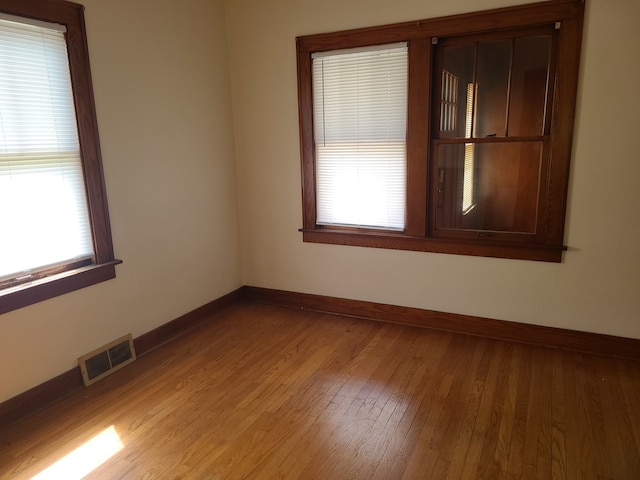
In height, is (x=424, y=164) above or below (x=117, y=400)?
above

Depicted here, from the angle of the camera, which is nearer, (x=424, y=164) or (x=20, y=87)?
(x=20, y=87)

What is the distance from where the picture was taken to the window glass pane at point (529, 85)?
2.90m

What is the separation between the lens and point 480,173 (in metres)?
3.20

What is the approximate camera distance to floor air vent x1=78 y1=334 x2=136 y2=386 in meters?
2.79

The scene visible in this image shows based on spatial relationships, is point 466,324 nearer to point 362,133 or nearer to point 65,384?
point 362,133

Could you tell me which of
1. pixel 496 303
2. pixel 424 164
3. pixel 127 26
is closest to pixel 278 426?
pixel 496 303

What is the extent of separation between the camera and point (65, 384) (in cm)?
269

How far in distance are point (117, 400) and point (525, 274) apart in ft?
9.07

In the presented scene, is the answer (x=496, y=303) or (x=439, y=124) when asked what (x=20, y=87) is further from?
(x=496, y=303)

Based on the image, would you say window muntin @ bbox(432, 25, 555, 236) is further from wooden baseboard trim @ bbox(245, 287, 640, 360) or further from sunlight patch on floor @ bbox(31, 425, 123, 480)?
sunlight patch on floor @ bbox(31, 425, 123, 480)

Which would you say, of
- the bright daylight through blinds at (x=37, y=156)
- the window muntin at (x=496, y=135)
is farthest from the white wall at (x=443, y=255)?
the bright daylight through blinds at (x=37, y=156)

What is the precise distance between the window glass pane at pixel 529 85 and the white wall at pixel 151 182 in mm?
2282

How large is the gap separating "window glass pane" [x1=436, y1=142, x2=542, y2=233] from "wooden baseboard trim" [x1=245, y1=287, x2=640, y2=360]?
2.29 feet

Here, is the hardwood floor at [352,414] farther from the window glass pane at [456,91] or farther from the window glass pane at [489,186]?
the window glass pane at [456,91]
